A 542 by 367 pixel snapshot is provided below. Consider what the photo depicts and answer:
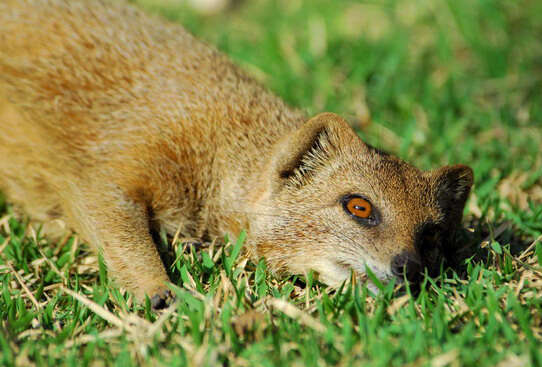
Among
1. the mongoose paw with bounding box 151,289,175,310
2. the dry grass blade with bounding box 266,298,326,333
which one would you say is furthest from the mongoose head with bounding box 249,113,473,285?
the mongoose paw with bounding box 151,289,175,310

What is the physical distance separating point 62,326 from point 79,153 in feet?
4.66

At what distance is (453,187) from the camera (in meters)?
4.59

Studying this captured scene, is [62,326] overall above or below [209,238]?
below

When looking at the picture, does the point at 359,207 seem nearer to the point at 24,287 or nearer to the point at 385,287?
the point at 385,287

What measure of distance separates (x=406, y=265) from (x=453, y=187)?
1064mm

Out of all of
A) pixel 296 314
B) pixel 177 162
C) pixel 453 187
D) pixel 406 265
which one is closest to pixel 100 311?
pixel 296 314

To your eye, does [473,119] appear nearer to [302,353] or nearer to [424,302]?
[424,302]

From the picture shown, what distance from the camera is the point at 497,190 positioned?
556 centimetres

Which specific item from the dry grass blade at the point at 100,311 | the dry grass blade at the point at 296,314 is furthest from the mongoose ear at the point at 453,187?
the dry grass blade at the point at 100,311

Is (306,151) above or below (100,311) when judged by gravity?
above

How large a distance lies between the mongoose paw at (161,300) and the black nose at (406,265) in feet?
4.84

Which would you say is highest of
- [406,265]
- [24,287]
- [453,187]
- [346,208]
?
[453,187]

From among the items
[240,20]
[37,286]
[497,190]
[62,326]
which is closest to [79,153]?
[37,286]

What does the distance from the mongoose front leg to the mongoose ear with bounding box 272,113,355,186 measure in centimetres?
105
